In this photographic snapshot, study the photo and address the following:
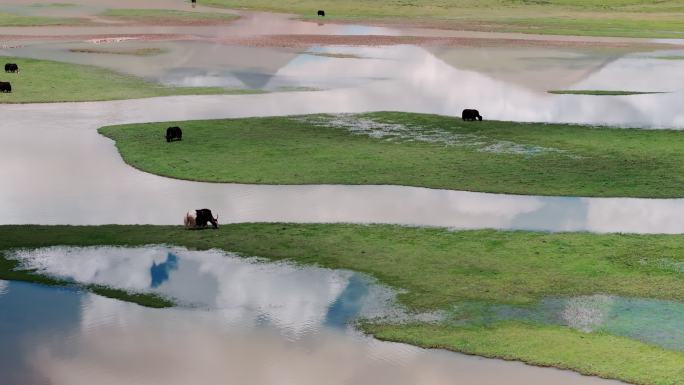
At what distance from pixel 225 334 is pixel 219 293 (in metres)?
2.10

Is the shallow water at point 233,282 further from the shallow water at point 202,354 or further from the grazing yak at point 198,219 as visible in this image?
the grazing yak at point 198,219

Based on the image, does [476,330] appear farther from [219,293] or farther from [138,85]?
[138,85]

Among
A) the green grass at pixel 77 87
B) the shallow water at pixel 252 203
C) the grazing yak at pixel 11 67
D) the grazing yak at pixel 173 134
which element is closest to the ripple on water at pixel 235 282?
the shallow water at pixel 252 203

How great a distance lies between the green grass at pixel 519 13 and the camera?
91.9 m

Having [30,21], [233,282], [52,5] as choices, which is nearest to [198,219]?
[233,282]

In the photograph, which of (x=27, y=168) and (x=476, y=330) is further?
(x=27, y=168)

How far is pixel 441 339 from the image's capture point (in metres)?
16.9

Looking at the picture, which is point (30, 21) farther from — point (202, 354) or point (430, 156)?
point (202, 354)

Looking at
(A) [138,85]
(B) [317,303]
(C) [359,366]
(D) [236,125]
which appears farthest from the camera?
(A) [138,85]

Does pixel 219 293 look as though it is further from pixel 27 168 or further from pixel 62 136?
pixel 62 136

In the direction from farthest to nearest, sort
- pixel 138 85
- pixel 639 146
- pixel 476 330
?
pixel 138 85, pixel 639 146, pixel 476 330

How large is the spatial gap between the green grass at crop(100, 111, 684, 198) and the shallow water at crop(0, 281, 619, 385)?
11.7 metres

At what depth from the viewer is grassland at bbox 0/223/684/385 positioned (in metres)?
16.3

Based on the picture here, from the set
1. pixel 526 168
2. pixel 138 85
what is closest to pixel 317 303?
pixel 526 168
